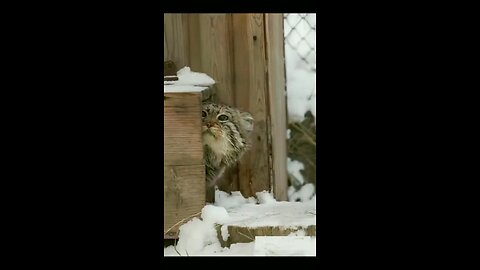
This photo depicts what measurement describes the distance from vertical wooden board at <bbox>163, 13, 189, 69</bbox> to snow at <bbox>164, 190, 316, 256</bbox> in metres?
0.90

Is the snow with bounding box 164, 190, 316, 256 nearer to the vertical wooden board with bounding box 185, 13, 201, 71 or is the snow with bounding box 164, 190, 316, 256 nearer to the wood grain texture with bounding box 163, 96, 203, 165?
the wood grain texture with bounding box 163, 96, 203, 165

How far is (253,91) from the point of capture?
3.30 meters

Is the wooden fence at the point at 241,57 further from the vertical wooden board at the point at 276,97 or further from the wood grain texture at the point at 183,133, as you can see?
the wood grain texture at the point at 183,133

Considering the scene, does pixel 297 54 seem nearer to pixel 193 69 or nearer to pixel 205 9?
pixel 193 69

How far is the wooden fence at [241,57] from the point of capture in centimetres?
325

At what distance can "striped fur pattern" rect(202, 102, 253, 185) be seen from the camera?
9.48ft

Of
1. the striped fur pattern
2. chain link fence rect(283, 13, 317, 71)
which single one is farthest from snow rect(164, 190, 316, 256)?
chain link fence rect(283, 13, 317, 71)

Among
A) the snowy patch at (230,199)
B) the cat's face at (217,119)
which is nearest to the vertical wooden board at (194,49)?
the cat's face at (217,119)

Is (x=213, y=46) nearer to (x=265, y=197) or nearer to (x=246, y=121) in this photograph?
(x=246, y=121)

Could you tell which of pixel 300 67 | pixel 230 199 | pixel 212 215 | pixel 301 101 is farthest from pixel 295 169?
pixel 212 215

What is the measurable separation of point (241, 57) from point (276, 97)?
30cm

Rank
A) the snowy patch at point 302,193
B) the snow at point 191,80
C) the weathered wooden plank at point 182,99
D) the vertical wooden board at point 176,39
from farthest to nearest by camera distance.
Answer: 1. the snowy patch at point 302,193
2. the vertical wooden board at point 176,39
3. the snow at point 191,80
4. the weathered wooden plank at point 182,99
